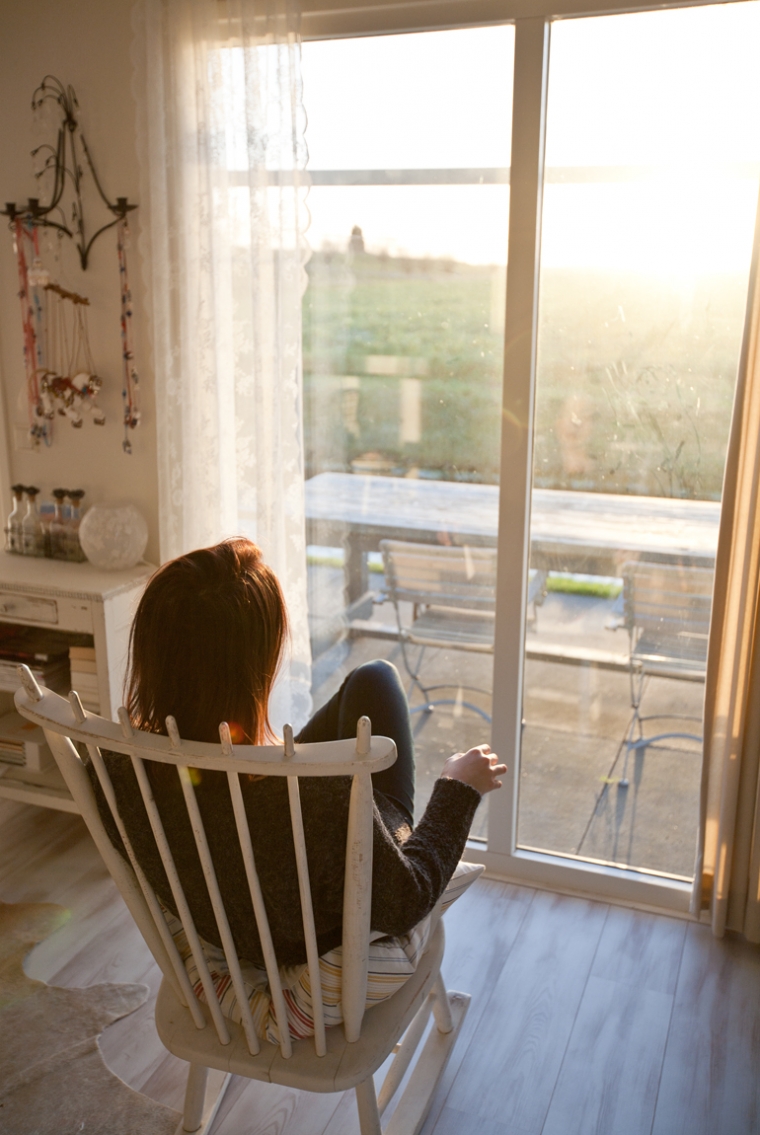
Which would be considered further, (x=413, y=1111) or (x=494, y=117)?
(x=494, y=117)

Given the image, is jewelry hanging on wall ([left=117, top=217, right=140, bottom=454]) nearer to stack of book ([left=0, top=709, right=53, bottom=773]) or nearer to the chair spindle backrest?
stack of book ([left=0, top=709, right=53, bottom=773])

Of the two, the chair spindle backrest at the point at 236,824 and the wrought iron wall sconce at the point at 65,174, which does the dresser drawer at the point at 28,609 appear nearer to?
the wrought iron wall sconce at the point at 65,174

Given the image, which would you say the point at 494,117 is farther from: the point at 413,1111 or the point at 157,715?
the point at 413,1111

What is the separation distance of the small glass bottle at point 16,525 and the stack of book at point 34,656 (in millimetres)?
236

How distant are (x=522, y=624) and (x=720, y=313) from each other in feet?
2.94

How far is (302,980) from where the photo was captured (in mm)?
1388

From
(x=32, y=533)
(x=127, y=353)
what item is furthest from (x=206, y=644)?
(x=32, y=533)

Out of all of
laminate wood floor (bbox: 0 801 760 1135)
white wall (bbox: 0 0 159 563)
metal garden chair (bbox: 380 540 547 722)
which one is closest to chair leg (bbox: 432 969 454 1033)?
laminate wood floor (bbox: 0 801 760 1135)

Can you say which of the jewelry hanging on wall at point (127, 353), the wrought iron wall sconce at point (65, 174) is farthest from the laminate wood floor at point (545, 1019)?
the wrought iron wall sconce at point (65, 174)

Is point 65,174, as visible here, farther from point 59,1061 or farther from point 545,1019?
point 545,1019

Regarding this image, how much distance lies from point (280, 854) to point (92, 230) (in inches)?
79.6

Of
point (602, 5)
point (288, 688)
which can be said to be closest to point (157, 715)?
point (288, 688)

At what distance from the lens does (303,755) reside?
1139mm

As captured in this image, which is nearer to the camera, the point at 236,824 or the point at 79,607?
the point at 236,824
